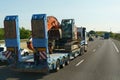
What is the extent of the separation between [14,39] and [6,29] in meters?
0.75

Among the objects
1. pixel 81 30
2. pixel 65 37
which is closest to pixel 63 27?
pixel 65 37

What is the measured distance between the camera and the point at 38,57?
16188 millimetres

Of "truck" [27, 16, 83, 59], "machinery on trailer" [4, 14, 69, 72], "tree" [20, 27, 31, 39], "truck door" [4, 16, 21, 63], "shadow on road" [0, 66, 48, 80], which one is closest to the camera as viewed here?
"shadow on road" [0, 66, 48, 80]

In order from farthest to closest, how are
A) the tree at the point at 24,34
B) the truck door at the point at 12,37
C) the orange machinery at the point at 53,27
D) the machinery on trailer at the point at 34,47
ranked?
1. the tree at the point at 24,34
2. the orange machinery at the point at 53,27
3. the truck door at the point at 12,37
4. the machinery on trailer at the point at 34,47

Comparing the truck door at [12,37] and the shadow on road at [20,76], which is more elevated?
the truck door at [12,37]

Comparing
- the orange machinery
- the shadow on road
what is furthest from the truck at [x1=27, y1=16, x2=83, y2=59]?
the shadow on road

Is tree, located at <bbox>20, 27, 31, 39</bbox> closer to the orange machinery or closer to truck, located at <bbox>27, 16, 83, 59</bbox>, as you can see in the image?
truck, located at <bbox>27, 16, 83, 59</bbox>

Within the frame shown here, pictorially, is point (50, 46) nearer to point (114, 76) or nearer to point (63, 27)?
point (63, 27)

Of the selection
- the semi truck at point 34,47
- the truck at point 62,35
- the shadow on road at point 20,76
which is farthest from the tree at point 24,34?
the semi truck at point 34,47

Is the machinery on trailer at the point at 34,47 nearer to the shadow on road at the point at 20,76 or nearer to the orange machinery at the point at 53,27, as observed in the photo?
the shadow on road at the point at 20,76

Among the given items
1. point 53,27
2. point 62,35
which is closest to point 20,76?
point 53,27

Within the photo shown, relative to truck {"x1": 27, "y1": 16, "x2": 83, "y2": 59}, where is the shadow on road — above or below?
below

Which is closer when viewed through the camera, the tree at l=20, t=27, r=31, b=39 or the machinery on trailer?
the machinery on trailer

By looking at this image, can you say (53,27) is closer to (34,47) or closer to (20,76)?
(34,47)
